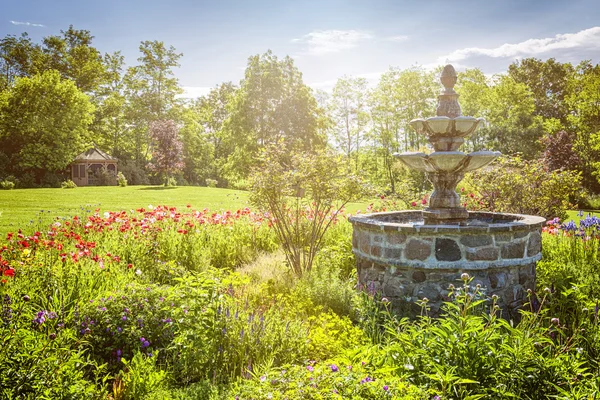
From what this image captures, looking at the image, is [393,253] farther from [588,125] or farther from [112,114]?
[112,114]

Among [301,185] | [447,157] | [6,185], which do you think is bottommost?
[301,185]

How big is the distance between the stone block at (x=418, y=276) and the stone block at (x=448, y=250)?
326 mm

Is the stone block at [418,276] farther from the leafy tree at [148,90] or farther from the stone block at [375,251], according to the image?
the leafy tree at [148,90]

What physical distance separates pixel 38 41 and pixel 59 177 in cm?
863

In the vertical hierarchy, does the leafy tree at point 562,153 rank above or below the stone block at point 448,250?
above

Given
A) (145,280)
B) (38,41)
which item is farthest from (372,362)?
(38,41)

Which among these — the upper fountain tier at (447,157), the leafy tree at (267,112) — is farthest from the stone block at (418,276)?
the leafy tree at (267,112)

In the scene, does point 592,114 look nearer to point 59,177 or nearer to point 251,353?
point 251,353

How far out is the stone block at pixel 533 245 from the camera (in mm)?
5461

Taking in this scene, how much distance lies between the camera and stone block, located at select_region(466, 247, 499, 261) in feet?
16.8

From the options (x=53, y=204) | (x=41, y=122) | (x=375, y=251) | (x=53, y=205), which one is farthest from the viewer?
(x=41, y=122)

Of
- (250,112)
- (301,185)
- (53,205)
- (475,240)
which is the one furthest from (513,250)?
(250,112)

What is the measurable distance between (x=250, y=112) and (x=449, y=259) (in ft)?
79.8

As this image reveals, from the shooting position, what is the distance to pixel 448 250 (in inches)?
203
